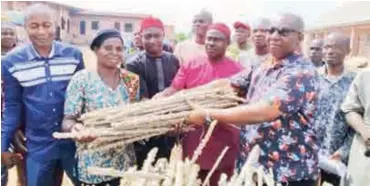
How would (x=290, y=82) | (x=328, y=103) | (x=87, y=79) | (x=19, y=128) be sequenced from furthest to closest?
(x=328, y=103) → (x=19, y=128) → (x=87, y=79) → (x=290, y=82)

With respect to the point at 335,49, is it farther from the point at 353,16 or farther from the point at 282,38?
the point at 353,16

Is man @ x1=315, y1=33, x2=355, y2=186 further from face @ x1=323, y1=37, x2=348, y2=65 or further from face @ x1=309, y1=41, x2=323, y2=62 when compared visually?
face @ x1=309, y1=41, x2=323, y2=62

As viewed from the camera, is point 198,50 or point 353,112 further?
point 198,50

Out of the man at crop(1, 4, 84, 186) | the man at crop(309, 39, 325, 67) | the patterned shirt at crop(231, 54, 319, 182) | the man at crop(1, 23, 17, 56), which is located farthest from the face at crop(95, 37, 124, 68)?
the man at crop(309, 39, 325, 67)

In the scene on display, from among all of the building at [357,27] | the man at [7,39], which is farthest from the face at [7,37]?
the building at [357,27]

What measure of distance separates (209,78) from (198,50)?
146 centimetres

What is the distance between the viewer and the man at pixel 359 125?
324 centimetres

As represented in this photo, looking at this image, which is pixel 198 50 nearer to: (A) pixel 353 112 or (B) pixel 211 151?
(B) pixel 211 151

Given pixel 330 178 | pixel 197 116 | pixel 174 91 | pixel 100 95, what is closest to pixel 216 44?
pixel 174 91

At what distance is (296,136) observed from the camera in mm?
2975

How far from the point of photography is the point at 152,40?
13.4 ft

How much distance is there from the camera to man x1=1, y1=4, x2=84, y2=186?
3.36 m

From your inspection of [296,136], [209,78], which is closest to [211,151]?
[209,78]

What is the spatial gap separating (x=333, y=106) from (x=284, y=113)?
1.67 meters
